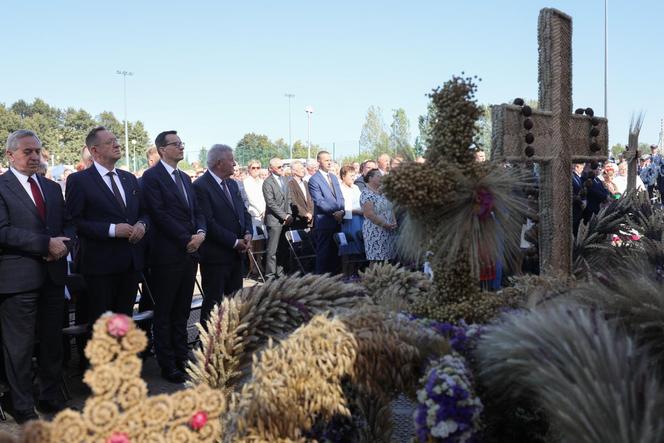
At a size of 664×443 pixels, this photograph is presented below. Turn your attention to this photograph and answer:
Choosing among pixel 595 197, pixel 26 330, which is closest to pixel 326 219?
pixel 595 197

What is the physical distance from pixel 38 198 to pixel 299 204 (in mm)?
6787

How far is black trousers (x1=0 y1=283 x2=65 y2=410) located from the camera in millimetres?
4617

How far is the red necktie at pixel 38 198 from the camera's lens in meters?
4.79

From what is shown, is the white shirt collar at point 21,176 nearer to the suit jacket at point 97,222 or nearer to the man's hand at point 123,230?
the suit jacket at point 97,222

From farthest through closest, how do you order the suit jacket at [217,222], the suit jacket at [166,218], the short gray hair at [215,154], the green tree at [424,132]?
1. the short gray hair at [215,154]
2. the suit jacket at [217,222]
3. the suit jacket at [166,218]
4. the green tree at [424,132]

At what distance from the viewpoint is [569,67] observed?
4.17 meters

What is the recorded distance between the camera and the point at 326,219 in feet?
33.4

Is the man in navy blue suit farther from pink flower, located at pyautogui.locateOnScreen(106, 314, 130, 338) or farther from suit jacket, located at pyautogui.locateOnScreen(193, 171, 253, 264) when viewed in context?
pink flower, located at pyautogui.locateOnScreen(106, 314, 130, 338)

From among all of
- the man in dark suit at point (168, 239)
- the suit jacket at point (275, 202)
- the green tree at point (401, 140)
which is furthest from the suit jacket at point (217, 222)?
the suit jacket at point (275, 202)

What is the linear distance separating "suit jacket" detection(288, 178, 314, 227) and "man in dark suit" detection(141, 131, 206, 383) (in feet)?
17.9

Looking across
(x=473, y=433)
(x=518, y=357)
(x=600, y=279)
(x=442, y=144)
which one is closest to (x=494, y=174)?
(x=442, y=144)

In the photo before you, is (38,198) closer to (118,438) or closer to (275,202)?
(118,438)

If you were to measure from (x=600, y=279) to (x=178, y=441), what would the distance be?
1811mm

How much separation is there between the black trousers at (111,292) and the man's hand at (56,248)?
2.15 ft
